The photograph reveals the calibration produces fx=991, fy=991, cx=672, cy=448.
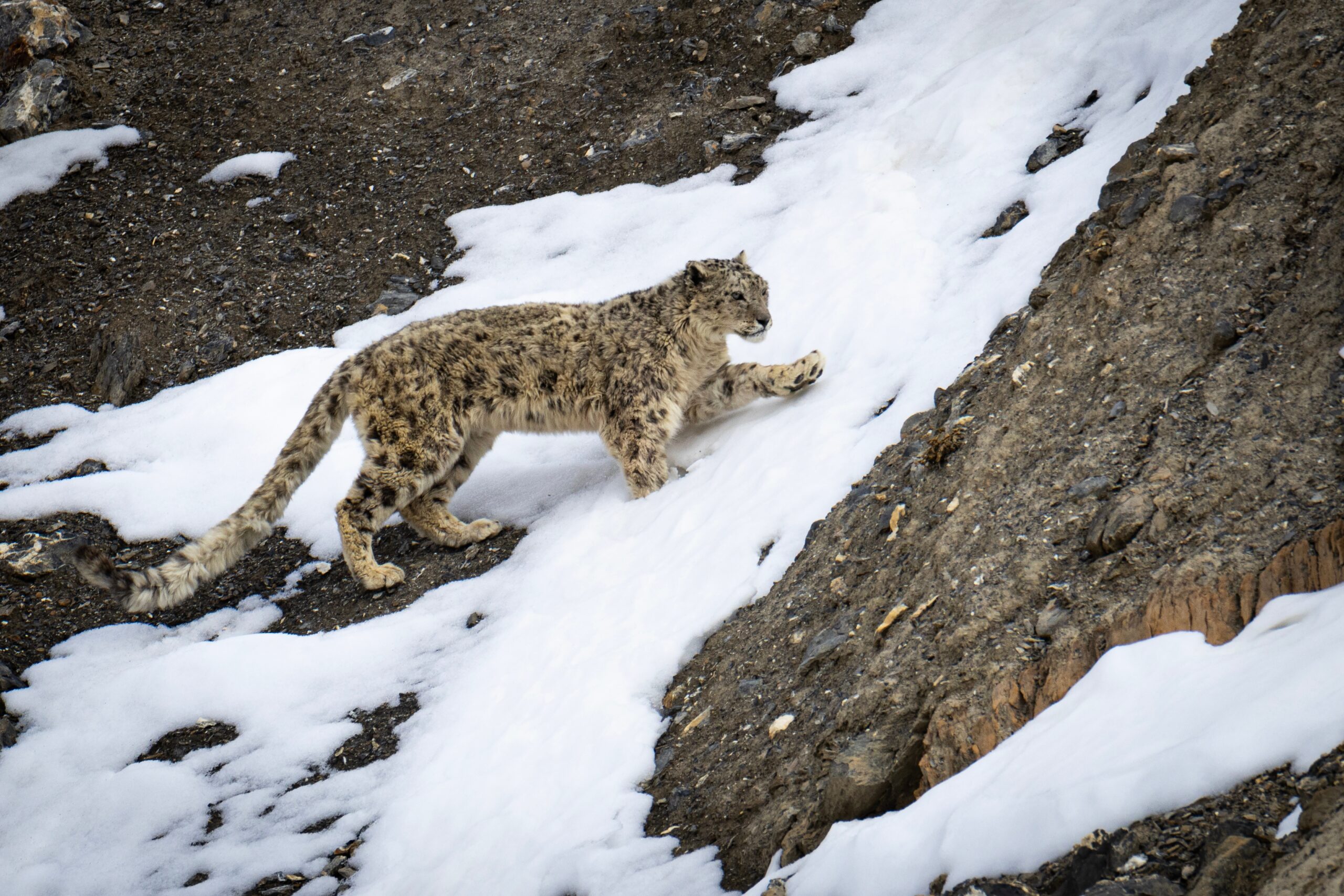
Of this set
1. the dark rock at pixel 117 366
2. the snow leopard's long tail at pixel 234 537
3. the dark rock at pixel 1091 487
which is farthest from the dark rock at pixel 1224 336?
the dark rock at pixel 117 366

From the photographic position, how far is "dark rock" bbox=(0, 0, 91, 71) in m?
15.2

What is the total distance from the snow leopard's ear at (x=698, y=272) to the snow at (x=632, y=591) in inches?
41.6

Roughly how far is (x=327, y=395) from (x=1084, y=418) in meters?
6.39

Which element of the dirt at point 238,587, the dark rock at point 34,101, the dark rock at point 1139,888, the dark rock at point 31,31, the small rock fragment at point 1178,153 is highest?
the dark rock at point 31,31

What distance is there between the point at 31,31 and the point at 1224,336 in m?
17.4

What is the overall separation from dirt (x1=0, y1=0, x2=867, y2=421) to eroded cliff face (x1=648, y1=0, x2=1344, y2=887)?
7120mm

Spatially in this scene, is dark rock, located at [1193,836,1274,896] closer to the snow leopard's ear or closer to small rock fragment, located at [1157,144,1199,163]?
small rock fragment, located at [1157,144,1199,163]

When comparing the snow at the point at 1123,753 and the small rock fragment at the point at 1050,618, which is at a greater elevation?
the snow at the point at 1123,753

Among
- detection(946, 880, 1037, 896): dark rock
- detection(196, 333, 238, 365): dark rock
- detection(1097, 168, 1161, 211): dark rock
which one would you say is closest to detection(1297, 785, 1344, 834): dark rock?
detection(946, 880, 1037, 896): dark rock

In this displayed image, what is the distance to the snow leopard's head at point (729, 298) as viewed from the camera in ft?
29.6

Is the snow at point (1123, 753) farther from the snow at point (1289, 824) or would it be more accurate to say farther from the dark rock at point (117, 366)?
the dark rock at point (117, 366)

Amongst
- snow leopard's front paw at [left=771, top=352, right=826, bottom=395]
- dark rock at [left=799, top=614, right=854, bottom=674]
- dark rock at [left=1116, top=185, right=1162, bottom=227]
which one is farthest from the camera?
snow leopard's front paw at [left=771, top=352, right=826, bottom=395]

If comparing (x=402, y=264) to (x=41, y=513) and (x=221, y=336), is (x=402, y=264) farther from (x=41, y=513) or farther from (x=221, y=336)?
(x=41, y=513)

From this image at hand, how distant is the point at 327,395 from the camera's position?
28.7 feet
